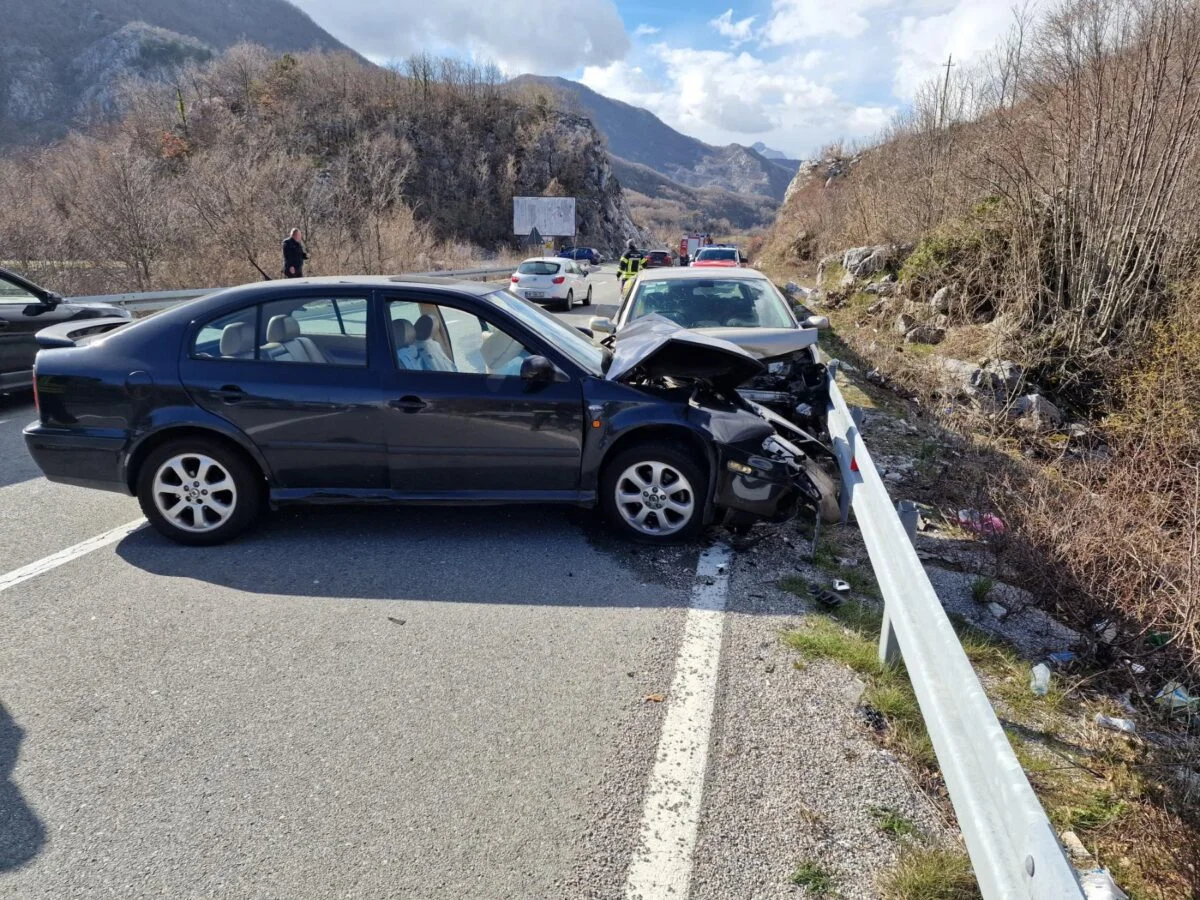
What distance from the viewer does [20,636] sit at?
12.0 feet

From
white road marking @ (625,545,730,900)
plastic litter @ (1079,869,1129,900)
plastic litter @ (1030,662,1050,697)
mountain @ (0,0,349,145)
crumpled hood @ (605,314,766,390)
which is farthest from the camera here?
mountain @ (0,0,349,145)

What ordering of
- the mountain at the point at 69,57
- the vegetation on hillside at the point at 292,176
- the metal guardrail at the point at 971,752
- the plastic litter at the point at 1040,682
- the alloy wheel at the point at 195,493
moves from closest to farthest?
the metal guardrail at the point at 971,752, the plastic litter at the point at 1040,682, the alloy wheel at the point at 195,493, the vegetation on hillside at the point at 292,176, the mountain at the point at 69,57

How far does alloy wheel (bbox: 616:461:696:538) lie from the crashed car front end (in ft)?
0.73

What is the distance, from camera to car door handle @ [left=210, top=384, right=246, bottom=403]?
4562 millimetres

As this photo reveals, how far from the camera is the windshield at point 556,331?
4855mm

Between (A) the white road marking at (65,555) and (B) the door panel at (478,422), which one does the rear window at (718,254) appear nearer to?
(B) the door panel at (478,422)

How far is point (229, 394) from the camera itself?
4.57 meters

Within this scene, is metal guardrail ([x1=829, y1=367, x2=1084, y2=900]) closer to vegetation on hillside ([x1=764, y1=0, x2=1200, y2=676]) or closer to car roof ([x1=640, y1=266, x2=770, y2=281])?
vegetation on hillside ([x1=764, y1=0, x2=1200, y2=676])

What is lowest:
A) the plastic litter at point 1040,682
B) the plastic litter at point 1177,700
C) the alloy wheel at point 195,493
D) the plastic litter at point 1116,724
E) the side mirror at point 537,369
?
the plastic litter at point 1177,700

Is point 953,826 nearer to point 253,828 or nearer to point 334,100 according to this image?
point 253,828

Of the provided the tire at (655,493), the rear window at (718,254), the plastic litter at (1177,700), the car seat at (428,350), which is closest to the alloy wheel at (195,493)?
the car seat at (428,350)

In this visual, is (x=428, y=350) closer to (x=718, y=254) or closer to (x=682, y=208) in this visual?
(x=718, y=254)

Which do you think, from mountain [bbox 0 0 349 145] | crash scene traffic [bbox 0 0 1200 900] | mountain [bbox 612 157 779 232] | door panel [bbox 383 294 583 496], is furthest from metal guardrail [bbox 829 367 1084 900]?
mountain [bbox 612 157 779 232]

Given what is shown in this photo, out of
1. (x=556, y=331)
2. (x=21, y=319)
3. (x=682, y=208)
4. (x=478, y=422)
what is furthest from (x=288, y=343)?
(x=682, y=208)
